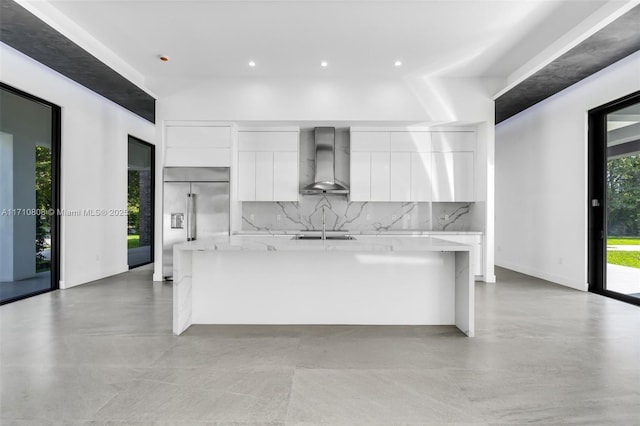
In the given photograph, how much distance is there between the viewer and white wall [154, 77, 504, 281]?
5.51m

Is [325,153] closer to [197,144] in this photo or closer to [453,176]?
[197,144]

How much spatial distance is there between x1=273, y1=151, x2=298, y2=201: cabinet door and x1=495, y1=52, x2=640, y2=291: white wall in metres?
4.14

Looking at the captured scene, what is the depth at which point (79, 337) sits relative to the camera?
9.85 ft

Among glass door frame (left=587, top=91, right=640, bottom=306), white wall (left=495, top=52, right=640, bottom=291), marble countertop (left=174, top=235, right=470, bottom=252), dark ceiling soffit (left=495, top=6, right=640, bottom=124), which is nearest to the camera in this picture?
marble countertop (left=174, top=235, right=470, bottom=252)

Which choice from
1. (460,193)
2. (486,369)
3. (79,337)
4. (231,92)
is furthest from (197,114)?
(486,369)

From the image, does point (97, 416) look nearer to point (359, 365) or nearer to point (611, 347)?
point (359, 365)

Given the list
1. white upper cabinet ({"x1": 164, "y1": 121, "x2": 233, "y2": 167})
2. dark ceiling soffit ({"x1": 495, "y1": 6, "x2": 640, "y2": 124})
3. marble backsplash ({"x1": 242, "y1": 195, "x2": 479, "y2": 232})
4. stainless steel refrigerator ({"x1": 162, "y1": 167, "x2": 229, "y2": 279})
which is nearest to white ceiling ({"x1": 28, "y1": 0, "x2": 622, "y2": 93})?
dark ceiling soffit ({"x1": 495, "y1": 6, "x2": 640, "y2": 124})

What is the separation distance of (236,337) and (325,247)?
110 centimetres

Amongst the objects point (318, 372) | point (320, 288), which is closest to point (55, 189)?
point (320, 288)

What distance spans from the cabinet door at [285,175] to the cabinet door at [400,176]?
161cm

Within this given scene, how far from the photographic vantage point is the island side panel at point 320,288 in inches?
132

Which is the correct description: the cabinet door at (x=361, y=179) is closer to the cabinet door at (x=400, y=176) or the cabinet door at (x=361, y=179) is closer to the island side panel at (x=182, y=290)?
the cabinet door at (x=400, y=176)

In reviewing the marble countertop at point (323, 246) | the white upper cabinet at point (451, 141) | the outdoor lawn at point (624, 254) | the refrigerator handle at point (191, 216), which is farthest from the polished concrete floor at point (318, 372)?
the white upper cabinet at point (451, 141)

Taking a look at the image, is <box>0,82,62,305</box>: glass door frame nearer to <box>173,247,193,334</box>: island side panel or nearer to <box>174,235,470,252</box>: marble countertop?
<box>173,247,193,334</box>: island side panel
